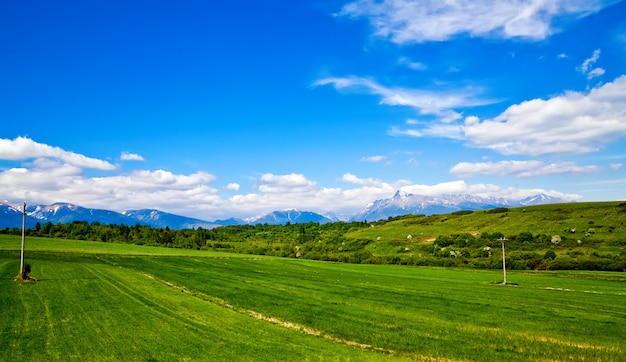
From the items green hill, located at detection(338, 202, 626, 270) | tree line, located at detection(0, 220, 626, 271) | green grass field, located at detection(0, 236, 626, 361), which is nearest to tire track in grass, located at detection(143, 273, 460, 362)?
green grass field, located at detection(0, 236, 626, 361)

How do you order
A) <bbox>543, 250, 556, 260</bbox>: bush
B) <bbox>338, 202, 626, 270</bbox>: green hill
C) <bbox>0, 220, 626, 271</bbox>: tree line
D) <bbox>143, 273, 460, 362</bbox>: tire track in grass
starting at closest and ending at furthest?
<bbox>143, 273, 460, 362</bbox>: tire track in grass < <bbox>0, 220, 626, 271</bbox>: tree line < <bbox>338, 202, 626, 270</bbox>: green hill < <bbox>543, 250, 556, 260</bbox>: bush

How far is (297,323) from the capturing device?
29.5m

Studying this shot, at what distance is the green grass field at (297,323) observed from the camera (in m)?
21.5

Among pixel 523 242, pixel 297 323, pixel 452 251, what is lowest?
pixel 452 251

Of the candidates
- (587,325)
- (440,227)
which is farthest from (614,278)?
(440,227)

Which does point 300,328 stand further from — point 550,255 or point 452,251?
point 452,251

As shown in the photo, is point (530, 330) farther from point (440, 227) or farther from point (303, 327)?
point (440, 227)

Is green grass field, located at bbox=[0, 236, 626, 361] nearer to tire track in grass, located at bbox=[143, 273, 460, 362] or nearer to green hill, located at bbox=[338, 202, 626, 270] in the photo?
tire track in grass, located at bbox=[143, 273, 460, 362]

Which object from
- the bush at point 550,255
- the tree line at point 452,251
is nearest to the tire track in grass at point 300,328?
the tree line at point 452,251

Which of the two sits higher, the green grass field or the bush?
the green grass field

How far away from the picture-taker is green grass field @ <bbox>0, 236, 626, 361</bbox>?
2148cm

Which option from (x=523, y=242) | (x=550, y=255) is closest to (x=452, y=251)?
(x=523, y=242)

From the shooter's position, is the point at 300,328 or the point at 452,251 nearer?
the point at 300,328

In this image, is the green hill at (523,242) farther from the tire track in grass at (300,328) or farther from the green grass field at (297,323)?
the tire track in grass at (300,328)
